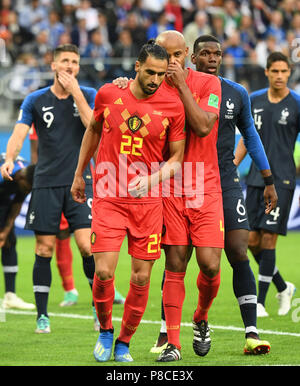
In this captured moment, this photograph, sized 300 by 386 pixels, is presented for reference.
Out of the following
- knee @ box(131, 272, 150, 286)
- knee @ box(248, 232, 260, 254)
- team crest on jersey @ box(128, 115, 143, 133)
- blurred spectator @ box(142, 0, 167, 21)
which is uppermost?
blurred spectator @ box(142, 0, 167, 21)

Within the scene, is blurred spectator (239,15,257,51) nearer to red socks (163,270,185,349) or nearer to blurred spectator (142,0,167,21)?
blurred spectator (142,0,167,21)

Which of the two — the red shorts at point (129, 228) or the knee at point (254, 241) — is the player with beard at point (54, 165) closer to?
the red shorts at point (129, 228)

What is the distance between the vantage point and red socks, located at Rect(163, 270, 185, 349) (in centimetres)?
657

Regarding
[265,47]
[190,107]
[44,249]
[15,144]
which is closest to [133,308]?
[190,107]

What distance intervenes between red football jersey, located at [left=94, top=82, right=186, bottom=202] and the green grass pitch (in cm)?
129

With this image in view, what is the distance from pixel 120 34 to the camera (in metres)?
19.1

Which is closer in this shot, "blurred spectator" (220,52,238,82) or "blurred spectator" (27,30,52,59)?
"blurred spectator" (220,52,238,82)

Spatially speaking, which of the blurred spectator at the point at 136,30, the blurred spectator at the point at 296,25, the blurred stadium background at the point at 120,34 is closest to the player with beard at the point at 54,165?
the blurred stadium background at the point at 120,34

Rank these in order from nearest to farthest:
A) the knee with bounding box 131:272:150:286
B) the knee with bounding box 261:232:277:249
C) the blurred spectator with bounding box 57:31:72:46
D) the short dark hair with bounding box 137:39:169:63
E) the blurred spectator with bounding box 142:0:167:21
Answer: the short dark hair with bounding box 137:39:169:63 < the knee with bounding box 131:272:150:286 < the knee with bounding box 261:232:277:249 < the blurred spectator with bounding box 57:31:72:46 < the blurred spectator with bounding box 142:0:167:21

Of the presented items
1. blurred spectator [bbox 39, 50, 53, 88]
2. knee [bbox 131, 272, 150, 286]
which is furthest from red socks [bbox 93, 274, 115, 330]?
blurred spectator [bbox 39, 50, 53, 88]

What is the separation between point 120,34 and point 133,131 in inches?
517

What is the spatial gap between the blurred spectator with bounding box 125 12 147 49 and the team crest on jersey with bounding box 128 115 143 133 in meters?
13.1

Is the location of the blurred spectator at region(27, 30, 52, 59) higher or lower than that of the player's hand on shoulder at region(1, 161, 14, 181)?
higher
